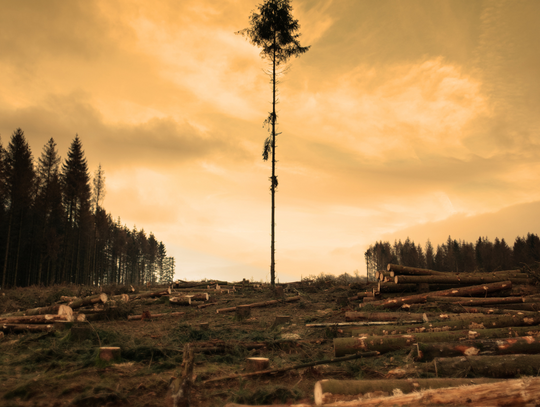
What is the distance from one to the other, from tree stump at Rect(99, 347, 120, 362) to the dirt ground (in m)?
0.12

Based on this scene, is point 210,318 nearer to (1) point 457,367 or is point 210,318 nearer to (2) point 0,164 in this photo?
(1) point 457,367

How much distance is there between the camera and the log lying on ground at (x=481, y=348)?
611cm

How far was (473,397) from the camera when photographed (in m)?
4.14

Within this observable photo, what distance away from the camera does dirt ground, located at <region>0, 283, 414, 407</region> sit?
5.14m

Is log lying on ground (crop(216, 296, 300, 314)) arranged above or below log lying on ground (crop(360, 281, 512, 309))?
below

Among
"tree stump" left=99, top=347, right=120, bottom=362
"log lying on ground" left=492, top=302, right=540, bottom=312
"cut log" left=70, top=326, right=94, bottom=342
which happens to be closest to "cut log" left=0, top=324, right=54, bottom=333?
"cut log" left=70, top=326, right=94, bottom=342

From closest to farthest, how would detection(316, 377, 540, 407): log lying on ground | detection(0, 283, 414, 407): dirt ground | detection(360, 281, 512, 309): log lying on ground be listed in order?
detection(316, 377, 540, 407): log lying on ground
detection(0, 283, 414, 407): dirt ground
detection(360, 281, 512, 309): log lying on ground

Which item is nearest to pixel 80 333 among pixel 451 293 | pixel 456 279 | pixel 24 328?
pixel 24 328

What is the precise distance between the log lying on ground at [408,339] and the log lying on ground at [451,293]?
441 cm

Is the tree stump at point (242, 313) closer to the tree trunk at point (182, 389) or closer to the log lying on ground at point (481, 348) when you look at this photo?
the tree trunk at point (182, 389)

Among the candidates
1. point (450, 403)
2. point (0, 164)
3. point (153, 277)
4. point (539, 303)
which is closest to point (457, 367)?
point (450, 403)

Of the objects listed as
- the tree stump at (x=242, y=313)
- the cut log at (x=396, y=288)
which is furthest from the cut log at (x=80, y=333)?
the cut log at (x=396, y=288)

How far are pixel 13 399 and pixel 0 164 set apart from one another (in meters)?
30.2

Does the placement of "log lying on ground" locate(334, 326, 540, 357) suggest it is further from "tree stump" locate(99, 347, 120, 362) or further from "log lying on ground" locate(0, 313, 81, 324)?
"log lying on ground" locate(0, 313, 81, 324)
